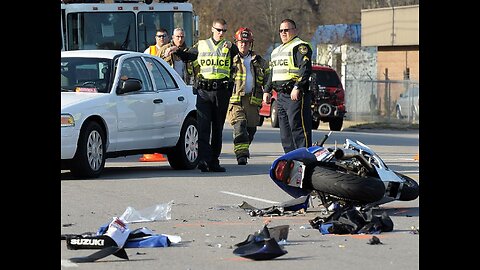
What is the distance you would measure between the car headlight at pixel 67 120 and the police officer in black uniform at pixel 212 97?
214 centimetres

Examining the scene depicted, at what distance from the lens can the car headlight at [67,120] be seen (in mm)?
15140

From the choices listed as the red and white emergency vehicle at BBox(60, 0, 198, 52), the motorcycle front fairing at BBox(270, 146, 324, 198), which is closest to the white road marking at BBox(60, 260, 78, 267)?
the motorcycle front fairing at BBox(270, 146, 324, 198)

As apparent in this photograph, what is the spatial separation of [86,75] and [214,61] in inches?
66.0

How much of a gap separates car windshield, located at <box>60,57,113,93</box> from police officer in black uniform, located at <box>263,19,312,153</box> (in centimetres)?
215

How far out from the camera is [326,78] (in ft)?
108

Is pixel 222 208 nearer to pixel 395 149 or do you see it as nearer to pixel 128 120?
pixel 128 120

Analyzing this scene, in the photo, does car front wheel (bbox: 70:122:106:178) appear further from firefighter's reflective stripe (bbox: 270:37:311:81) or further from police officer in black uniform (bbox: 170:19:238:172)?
firefighter's reflective stripe (bbox: 270:37:311:81)

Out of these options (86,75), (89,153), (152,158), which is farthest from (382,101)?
(89,153)

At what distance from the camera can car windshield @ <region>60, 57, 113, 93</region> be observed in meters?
16.2

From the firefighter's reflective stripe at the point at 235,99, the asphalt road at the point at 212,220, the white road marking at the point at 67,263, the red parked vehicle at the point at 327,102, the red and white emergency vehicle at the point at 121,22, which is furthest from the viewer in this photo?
the red parked vehicle at the point at 327,102

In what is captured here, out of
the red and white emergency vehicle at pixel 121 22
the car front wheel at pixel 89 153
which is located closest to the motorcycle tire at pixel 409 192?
the car front wheel at pixel 89 153

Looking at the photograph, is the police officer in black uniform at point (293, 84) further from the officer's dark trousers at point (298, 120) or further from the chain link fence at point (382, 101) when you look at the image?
the chain link fence at point (382, 101)

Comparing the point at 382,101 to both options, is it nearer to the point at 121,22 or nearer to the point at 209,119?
the point at 121,22
